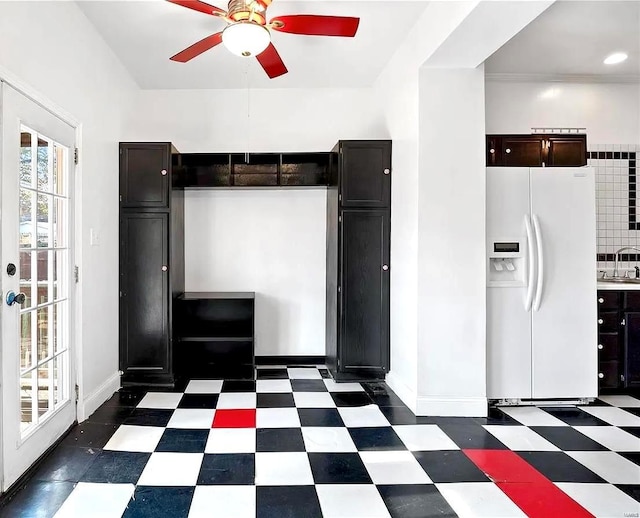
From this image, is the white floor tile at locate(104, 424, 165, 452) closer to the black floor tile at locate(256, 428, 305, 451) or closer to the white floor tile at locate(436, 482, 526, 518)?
the black floor tile at locate(256, 428, 305, 451)

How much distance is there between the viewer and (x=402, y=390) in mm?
3199

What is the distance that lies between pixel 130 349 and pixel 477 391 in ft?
9.31

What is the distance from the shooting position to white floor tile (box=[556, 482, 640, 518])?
1804mm

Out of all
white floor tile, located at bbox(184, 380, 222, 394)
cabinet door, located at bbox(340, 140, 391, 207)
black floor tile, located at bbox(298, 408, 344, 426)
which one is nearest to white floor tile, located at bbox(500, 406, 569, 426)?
black floor tile, located at bbox(298, 408, 344, 426)

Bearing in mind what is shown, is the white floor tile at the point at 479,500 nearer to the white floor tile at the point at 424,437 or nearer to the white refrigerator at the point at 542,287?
the white floor tile at the point at 424,437

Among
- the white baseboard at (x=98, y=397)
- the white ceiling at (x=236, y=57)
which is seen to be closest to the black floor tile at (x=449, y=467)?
the white baseboard at (x=98, y=397)

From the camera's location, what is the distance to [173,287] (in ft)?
11.9

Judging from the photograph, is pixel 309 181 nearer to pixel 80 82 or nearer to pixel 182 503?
pixel 80 82

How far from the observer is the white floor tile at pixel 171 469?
2019 mm

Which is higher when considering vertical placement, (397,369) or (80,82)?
(80,82)

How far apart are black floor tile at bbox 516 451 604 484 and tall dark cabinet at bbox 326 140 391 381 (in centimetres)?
144

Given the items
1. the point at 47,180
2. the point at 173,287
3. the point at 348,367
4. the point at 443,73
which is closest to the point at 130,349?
the point at 173,287

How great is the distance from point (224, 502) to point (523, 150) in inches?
145

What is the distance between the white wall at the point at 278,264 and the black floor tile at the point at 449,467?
2.06 meters
